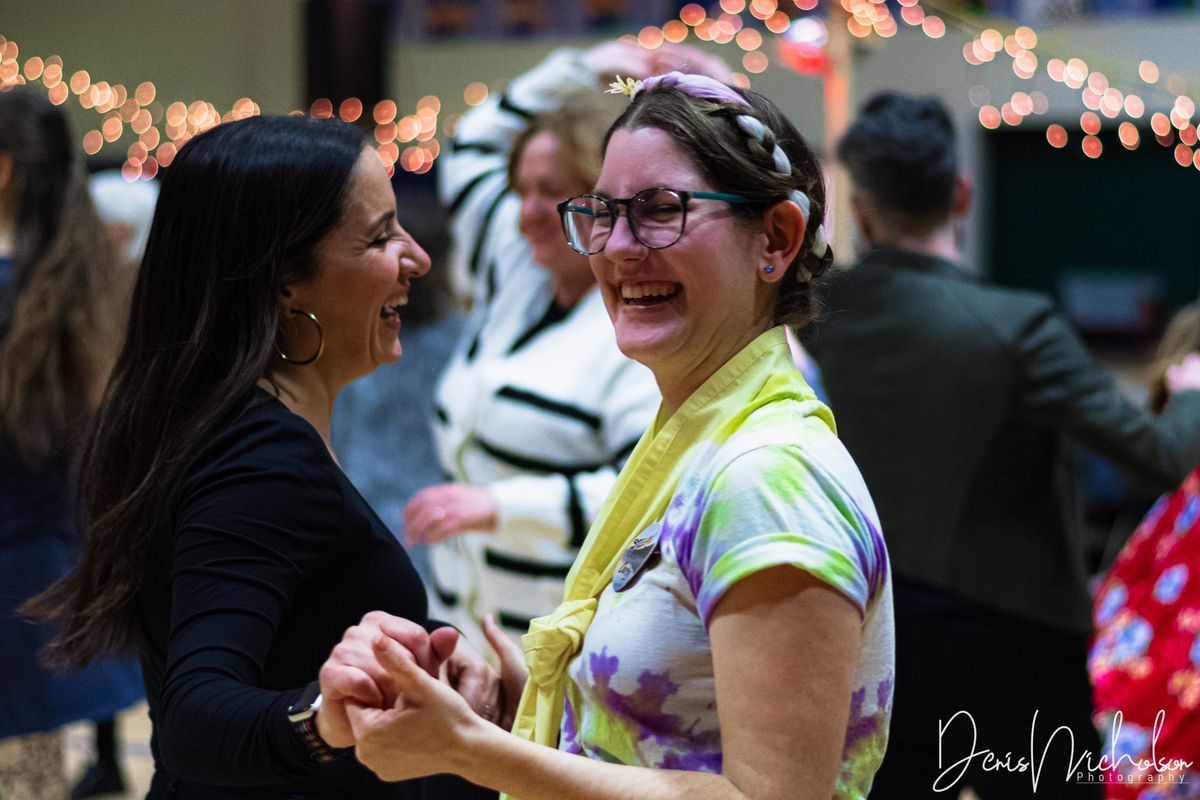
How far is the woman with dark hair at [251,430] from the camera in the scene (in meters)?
1.35

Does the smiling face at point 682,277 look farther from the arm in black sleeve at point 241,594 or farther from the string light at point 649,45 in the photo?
the string light at point 649,45

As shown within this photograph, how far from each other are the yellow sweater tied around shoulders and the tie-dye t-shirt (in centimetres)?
2

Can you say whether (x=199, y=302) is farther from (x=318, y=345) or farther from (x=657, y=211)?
(x=657, y=211)

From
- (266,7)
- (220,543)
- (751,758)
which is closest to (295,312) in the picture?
(220,543)

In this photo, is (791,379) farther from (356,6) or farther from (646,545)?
(356,6)

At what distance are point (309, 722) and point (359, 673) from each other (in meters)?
0.11

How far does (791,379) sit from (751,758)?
39 cm

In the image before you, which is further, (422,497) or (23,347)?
(23,347)

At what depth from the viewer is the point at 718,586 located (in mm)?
1150

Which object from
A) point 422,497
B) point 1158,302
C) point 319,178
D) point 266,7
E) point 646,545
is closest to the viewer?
point 646,545

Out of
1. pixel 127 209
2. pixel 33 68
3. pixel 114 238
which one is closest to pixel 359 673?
pixel 114 238

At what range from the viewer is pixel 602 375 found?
2486 millimetres

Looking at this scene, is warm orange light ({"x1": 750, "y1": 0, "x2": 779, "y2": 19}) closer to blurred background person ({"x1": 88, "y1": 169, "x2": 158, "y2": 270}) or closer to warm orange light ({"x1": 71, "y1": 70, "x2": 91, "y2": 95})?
blurred background person ({"x1": 88, "y1": 169, "x2": 158, "y2": 270})

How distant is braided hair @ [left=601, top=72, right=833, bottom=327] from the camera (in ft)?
4.33
